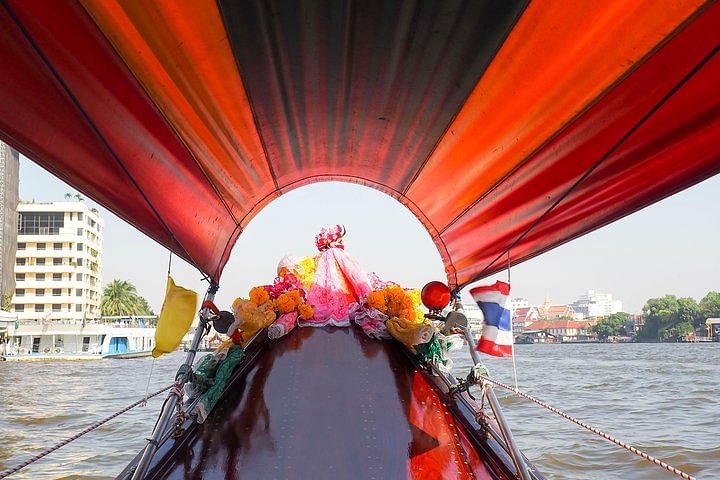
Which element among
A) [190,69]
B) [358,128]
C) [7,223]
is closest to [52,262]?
[7,223]

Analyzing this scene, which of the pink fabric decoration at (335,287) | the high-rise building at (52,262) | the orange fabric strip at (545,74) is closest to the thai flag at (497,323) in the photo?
the orange fabric strip at (545,74)

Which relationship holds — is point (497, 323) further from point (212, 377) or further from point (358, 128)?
point (212, 377)

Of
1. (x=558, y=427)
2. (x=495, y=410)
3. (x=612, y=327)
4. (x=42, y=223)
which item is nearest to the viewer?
(x=495, y=410)

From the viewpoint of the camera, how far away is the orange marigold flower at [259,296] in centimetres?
529

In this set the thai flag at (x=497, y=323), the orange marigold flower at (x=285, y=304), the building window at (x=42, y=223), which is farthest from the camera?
the building window at (x=42, y=223)

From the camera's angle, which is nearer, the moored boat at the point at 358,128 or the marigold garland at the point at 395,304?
the moored boat at the point at 358,128

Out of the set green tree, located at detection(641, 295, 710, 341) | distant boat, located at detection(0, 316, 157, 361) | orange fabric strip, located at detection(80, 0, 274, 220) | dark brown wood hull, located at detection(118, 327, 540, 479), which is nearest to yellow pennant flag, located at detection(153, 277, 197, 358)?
dark brown wood hull, located at detection(118, 327, 540, 479)

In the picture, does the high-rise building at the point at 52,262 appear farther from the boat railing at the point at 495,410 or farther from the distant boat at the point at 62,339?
the boat railing at the point at 495,410

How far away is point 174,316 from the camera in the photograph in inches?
153

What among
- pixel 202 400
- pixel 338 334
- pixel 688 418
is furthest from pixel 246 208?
pixel 688 418

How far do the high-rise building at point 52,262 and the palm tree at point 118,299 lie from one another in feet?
28.0

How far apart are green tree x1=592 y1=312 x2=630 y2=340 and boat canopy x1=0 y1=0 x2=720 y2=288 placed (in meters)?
98.0

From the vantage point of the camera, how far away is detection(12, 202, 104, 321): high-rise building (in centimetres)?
6844

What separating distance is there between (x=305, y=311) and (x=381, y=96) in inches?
82.4
